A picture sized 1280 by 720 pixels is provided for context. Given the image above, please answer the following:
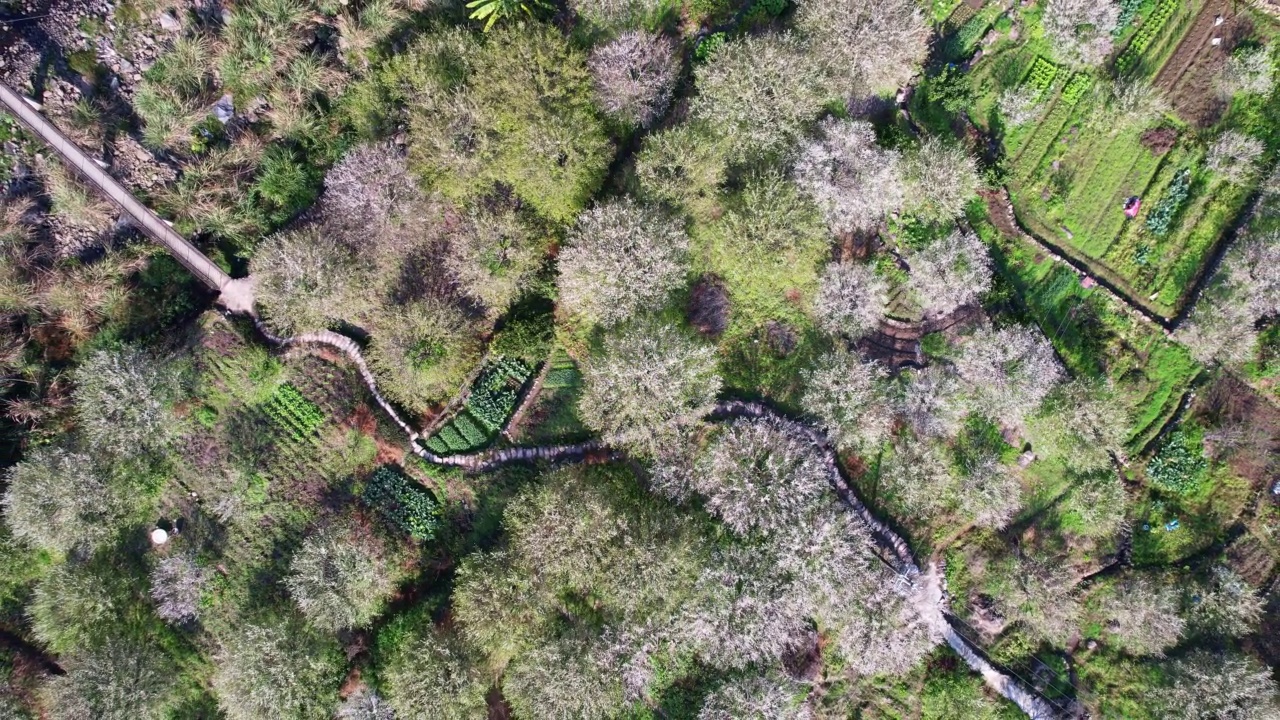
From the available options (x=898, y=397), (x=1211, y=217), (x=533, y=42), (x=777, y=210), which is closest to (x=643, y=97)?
(x=533, y=42)

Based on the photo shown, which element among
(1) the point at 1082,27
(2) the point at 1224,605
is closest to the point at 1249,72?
(1) the point at 1082,27

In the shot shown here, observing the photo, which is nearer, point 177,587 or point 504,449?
point 177,587

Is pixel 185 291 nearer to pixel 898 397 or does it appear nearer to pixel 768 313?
pixel 768 313

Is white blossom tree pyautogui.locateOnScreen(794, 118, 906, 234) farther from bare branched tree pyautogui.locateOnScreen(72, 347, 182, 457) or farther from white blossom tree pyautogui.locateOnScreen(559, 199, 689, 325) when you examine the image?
bare branched tree pyautogui.locateOnScreen(72, 347, 182, 457)

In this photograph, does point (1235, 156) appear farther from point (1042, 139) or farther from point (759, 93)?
point (759, 93)

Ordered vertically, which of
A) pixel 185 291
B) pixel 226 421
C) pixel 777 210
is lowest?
pixel 226 421

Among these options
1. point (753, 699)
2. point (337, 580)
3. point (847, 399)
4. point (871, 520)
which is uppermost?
point (847, 399)

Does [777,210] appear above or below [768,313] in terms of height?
above
